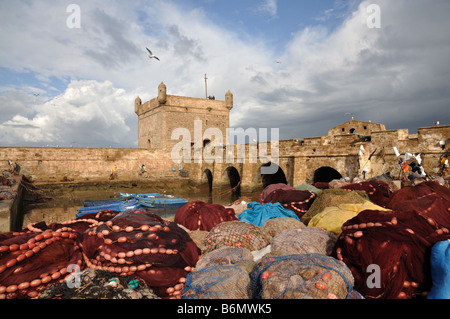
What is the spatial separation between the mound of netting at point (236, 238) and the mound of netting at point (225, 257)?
0.28 metres

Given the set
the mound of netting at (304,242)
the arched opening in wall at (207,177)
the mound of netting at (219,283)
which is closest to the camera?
the mound of netting at (219,283)

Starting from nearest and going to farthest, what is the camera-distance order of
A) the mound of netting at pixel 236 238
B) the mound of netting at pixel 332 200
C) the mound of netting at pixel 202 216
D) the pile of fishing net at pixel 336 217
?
1. the mound of netting at pixel 236 238
2. the pile of fishing net at pixel 336 217
3. the mound of netting at pixel 202 216
4. the mound of netting at pixel 332 200

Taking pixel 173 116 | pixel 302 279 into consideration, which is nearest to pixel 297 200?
pixel 302 279

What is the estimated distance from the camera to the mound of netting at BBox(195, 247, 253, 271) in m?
2.94

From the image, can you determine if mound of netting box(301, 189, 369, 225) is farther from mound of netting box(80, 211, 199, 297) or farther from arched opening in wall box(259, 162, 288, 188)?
arched opening in wall box(259, 162, 288, 188)

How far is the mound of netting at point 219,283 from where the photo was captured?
2.22 m

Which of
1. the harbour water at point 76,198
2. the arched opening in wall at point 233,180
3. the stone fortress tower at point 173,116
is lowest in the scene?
the harbour water at point 76,198

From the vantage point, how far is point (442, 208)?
368 centimetres

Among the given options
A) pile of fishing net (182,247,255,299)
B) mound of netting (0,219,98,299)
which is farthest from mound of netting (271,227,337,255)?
mound of netting (0,219,98,299)

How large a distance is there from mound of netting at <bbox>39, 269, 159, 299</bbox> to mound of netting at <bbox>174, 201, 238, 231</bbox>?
7.87ft

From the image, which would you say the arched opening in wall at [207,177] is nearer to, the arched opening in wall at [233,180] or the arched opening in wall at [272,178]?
the arched opening in wall at [233,180]

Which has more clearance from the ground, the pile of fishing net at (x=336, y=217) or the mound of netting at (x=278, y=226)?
the pile of fishing net at (x=336, y=217)

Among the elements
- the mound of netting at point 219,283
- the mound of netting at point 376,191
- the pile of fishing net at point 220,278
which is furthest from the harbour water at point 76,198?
the mound of netting at point 219,283
